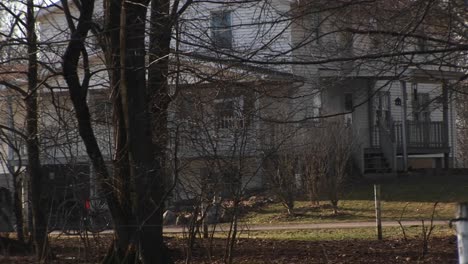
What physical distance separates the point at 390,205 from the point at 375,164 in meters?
5.84

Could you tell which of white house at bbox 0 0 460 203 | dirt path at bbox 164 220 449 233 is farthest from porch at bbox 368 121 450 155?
white house at bbox 0 0 460 203

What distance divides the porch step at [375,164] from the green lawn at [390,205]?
6.75ft

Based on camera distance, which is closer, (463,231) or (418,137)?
(463,231)

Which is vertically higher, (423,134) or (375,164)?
(423,134)

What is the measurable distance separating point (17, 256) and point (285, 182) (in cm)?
830

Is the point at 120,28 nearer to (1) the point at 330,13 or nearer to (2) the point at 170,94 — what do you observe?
(2) the point at 170,94

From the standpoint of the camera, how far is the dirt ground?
1016 cm

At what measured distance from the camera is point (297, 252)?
1126 cm

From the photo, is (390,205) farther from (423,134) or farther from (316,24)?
(316,24)

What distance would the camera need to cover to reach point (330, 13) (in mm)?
8719

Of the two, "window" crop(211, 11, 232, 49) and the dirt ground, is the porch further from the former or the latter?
"window" crop(211, 11, 232, 49)

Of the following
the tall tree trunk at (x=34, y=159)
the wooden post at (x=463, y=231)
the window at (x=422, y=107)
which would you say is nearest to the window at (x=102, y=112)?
the tall tree trunk at (x=34, y=159)

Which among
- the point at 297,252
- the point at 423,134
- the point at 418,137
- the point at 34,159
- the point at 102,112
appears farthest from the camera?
the point at 423,134

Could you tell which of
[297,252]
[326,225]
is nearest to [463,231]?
[297,252]
